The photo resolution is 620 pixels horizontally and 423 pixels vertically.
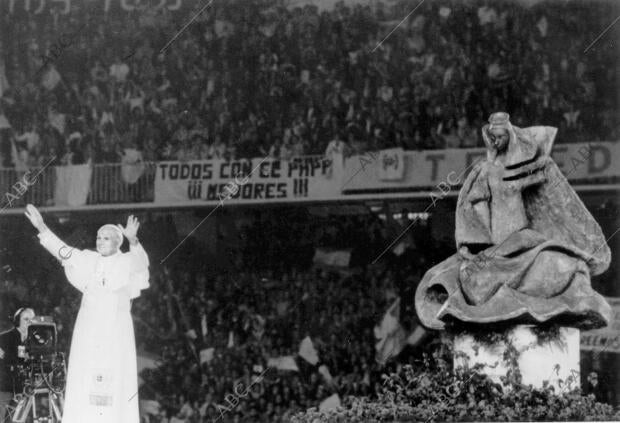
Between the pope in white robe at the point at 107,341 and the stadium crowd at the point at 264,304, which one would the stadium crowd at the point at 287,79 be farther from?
the pope in white robe at the point at 107,341

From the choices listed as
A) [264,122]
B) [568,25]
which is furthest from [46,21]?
[568,25]

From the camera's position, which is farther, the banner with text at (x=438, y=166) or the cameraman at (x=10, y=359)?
the banner with text at (x=438, y=166)

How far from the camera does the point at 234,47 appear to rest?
58.4ft

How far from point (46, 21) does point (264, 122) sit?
9.08ft

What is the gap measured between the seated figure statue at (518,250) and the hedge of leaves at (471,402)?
0.51m

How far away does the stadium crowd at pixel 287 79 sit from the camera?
688 inches

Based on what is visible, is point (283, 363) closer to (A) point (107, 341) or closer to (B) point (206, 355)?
(B) point (206, 355)

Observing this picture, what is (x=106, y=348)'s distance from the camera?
46.5ft

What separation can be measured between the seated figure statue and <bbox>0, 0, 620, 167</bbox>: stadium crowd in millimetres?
4017

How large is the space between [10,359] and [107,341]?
249cm

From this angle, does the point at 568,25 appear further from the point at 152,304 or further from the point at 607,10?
the point at 152,304

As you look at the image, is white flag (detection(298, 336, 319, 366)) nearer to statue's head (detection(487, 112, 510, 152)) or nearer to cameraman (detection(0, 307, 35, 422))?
cameraman (detection(0, 307, 35, 422))

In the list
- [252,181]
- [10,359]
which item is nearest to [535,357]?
[252,181]

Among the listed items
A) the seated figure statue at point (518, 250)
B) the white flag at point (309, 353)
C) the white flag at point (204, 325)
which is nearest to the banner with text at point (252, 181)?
the white flag at point (204, 325)
